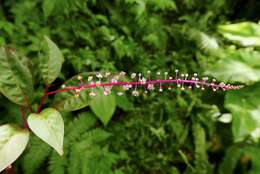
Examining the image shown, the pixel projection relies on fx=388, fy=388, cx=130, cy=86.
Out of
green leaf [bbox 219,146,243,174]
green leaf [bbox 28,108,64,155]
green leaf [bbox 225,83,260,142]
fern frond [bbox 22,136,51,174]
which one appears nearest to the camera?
green leaf [bbox 28,108,64,155]

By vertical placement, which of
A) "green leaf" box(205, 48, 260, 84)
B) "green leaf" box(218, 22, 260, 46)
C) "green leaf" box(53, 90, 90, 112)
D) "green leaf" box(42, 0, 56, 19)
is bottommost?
"green leaf" box(53, 90, 90, 112)

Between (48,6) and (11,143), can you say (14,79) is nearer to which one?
(11,143)

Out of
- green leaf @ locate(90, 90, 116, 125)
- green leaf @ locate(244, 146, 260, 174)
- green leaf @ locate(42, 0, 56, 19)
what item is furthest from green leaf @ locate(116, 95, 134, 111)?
green leaf @ locate(244, 146, 260, 174)

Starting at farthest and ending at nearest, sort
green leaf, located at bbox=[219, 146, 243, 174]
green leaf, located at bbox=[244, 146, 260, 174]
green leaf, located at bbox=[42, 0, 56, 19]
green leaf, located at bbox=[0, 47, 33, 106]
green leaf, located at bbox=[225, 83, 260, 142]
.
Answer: green leaf, located at bbox=[219, 146, 243, 174] < green leaf, located at bbox=[244, 146, 260, 174] < green leaf, located at bbox=[225, 83, 260, 142] < green leaf, located at bbox=[42, 0, 56, 19] < green leaf, located at bbox=[0, 47, 33, 106]

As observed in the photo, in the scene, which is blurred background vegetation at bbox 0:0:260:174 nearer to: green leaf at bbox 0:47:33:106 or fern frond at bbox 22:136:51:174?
fern frond at bbox 22:136:51:174

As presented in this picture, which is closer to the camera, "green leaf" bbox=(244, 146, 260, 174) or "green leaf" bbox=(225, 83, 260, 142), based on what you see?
"green leaf" bbox=(225, 83, 260, 142)

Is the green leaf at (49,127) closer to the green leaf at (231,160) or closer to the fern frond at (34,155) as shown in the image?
the fern frond at (34,155)

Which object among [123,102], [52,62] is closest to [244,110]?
[123,102]
